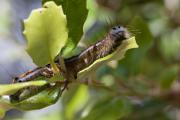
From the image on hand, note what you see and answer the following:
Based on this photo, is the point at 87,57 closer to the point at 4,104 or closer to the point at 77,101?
the point at 4,104

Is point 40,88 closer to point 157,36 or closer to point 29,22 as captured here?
point 29,22

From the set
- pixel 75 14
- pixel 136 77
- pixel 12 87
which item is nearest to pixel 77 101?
pixel 136 77

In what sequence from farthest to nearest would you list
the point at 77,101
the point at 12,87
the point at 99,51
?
the point at 77,101 < the point at 99,51 < the point at 12,87

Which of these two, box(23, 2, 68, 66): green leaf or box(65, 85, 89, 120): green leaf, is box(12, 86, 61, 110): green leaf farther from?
box(65, 85, 89, 120): green leaf

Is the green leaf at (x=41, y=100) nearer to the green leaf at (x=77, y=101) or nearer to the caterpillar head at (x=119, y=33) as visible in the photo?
the caterpillar head at (x=119, y=33)

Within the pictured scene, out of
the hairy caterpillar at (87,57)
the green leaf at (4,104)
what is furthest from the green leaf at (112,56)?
the green leaf at (4,104)
